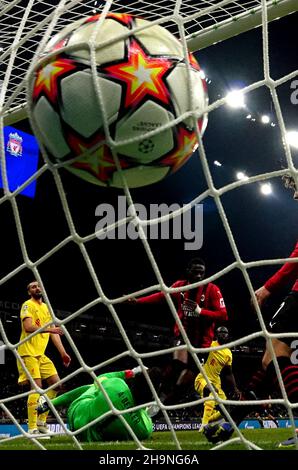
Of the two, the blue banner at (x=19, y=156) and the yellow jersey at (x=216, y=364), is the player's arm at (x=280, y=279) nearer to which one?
the blue banner at (x=19, y=156)

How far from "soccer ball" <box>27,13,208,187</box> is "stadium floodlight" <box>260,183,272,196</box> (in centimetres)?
1358

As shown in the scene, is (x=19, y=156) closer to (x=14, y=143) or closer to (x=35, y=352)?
(x=14, y=143)

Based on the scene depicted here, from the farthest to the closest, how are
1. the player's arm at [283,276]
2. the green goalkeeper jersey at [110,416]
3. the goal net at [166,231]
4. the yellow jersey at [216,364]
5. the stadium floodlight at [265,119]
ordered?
the stadium floodlight at [265,119]
the goal net at [166,231]
the yellow jersey at [216,364]
the green goalkeeper jersey at [110,416]
the player's arm at [283,276]

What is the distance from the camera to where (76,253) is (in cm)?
1308

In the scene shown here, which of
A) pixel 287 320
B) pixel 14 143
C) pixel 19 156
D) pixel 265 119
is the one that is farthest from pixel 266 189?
pixel 287 320

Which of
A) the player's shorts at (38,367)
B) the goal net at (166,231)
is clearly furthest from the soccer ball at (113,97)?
the goal net at (166,231)

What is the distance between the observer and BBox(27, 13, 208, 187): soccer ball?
1571 millimetres

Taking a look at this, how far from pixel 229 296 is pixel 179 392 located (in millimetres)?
11730

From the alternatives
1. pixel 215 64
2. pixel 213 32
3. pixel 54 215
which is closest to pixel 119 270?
pixel 54 215

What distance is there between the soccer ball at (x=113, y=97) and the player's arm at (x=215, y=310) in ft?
7.39

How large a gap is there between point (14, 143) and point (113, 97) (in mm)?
2081

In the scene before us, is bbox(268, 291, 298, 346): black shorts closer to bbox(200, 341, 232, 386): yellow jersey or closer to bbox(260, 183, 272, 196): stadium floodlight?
bbox(200, 341, 232, 386): yellow jersey

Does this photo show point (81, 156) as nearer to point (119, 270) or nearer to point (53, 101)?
point (53, 101)

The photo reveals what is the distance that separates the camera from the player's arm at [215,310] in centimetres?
382
